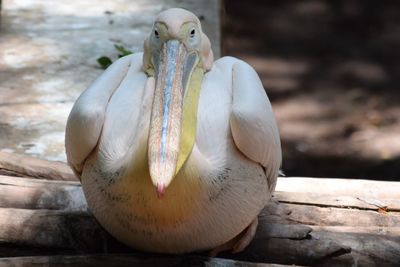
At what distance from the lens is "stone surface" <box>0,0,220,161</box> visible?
3.29m

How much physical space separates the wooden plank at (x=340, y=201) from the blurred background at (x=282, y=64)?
0.94 metres

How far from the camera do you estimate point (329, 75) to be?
5656 mm

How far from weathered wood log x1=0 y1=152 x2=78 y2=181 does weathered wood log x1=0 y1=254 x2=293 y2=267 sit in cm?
55

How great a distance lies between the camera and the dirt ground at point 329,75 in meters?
4.76

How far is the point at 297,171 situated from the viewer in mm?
4668

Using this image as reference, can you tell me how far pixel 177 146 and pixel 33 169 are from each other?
960 millimetres

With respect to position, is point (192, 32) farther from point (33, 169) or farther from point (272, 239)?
point (33, 169)

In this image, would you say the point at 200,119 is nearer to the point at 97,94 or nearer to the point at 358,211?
the point at 97,94

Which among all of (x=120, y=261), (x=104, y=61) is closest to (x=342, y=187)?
(x=120, y=261)

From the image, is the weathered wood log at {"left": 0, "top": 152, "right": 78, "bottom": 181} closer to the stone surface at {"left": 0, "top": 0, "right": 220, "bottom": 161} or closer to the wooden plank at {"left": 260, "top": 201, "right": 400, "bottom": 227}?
the stone surface at {"left": 0, "top": 0, "right": 220, "bottom": 161}

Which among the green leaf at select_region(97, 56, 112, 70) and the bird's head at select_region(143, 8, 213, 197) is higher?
the bird's head at select_region(143, 8, 213, 197)

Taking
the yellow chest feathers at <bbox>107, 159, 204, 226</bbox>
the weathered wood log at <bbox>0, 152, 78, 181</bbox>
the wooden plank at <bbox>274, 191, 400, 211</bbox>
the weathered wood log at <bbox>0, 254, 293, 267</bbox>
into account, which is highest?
the yellow chest feathers at <bbox>107, 159, 204, 226</bbox>

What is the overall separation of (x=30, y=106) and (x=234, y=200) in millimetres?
1621

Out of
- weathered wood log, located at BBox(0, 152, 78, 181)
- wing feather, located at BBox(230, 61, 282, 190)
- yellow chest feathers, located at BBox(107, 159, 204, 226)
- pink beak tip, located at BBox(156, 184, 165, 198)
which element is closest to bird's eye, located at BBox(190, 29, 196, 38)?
wing feather, located at BBox(230, 61, 282, 190)
